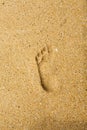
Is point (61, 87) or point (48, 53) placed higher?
point (48, 53)

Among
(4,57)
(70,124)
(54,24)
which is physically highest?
(54,24)

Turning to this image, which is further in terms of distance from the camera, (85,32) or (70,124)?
(85,32)

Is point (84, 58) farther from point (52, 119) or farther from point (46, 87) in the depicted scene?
point (52, 119)

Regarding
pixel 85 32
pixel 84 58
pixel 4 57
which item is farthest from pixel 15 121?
pixel 85 32

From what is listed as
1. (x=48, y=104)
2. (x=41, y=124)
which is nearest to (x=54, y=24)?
(x=48, y=104)
